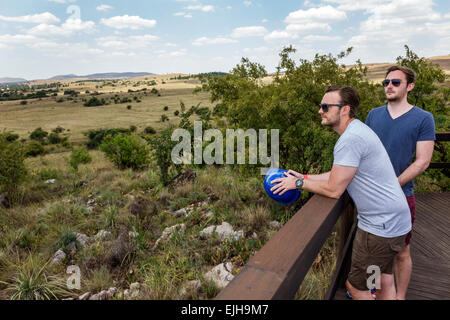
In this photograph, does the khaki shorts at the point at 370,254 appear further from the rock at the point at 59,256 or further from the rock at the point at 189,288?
the rock at the point at 59,256

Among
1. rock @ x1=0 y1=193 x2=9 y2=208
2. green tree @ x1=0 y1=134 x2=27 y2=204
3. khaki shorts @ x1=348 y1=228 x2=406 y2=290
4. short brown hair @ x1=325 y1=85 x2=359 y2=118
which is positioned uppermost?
short brown hair @ x1=325 y1=85 x2=359 y2=118

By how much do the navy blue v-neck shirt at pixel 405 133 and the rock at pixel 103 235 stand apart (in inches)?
219

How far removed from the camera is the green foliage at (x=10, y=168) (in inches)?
374

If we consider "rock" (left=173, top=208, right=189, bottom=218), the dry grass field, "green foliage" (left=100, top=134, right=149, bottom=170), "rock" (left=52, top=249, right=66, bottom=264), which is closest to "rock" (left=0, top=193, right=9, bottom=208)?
"green foliage" (left=100, top=134, right=149, bottom=170)

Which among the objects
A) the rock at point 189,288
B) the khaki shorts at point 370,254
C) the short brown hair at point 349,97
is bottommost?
the rock at point 189,288

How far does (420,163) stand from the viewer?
2373 mm

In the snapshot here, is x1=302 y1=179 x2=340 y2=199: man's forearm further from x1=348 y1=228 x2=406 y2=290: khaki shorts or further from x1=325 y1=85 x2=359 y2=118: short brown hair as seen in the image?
x1=325 y1=85 x2=359 y2=118: short brown hair

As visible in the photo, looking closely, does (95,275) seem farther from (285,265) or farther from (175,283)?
(285,265)

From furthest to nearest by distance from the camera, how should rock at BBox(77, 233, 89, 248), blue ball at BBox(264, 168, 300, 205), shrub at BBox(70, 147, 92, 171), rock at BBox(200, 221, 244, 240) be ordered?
shrub at BBox(70, 147, 92, 171)
rock at BBox(77, 233, 89, 248)
rock at BBox(200, 221, 244, 240)
blue ball at BBox(264, 168, 300, 205)

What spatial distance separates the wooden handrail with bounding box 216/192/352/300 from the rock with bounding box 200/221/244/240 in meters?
3.62

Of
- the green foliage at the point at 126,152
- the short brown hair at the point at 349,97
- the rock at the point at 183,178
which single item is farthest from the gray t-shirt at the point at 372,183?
the green foliage at the point at 126,152

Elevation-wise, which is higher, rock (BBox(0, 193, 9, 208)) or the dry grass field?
the dry grass field

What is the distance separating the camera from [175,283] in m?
4.12

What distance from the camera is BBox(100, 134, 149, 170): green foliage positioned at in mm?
13516
